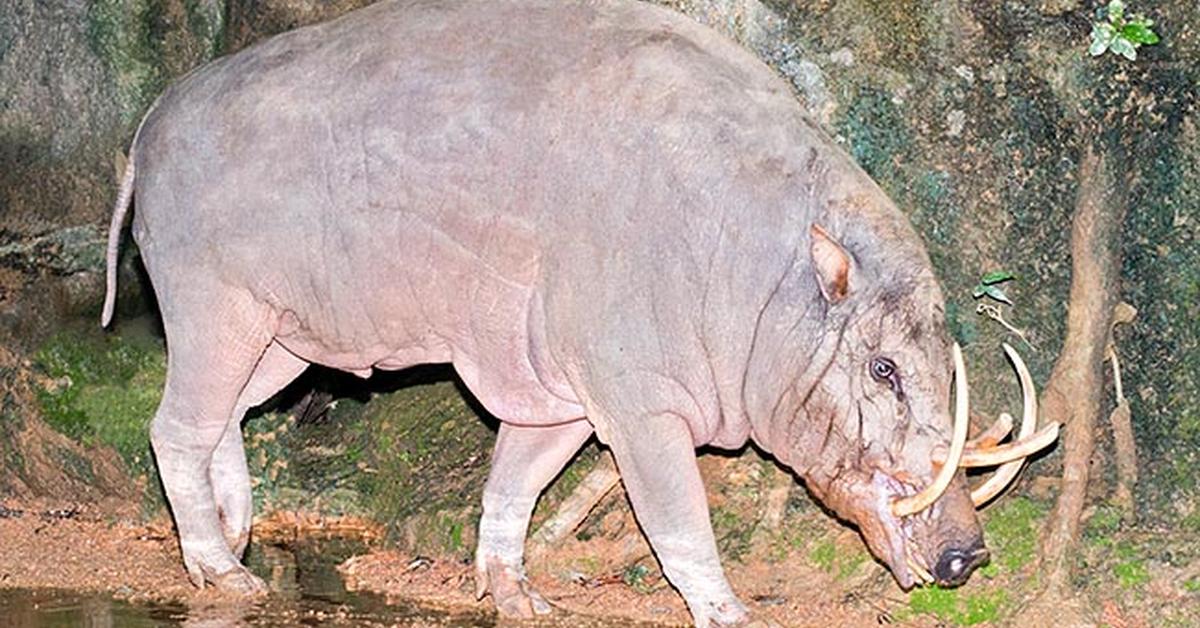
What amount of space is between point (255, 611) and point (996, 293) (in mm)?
3102

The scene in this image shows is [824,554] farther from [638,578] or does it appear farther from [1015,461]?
[1015,461]

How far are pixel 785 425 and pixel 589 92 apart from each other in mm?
1374

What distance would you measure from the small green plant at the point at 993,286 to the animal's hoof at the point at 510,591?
2083 mm

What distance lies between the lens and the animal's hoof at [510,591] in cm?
848

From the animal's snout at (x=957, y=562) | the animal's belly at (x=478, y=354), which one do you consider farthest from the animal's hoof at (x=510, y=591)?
the animal's snout at (x=957, y=562)

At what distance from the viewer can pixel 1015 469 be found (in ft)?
25.6

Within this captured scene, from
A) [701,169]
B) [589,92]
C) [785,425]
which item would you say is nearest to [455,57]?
[589,92]

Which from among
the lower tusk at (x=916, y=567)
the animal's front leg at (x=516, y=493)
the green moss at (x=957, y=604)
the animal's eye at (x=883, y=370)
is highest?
the animal's eye at (x=883, y=370)

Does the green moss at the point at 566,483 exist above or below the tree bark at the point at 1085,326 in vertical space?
below

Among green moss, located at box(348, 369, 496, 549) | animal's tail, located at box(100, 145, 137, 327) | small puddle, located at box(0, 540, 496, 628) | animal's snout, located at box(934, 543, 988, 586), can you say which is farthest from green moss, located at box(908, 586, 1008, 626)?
animal's tail, located at box(100, 145, 137, 327)

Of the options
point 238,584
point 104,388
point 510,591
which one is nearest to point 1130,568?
point 510,591

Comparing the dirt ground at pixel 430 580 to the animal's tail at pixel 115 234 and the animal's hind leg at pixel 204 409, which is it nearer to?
the animal's hind leg at pixel 204 409

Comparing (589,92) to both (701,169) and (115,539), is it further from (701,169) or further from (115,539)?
(115,539)

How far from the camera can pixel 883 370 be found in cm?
757
